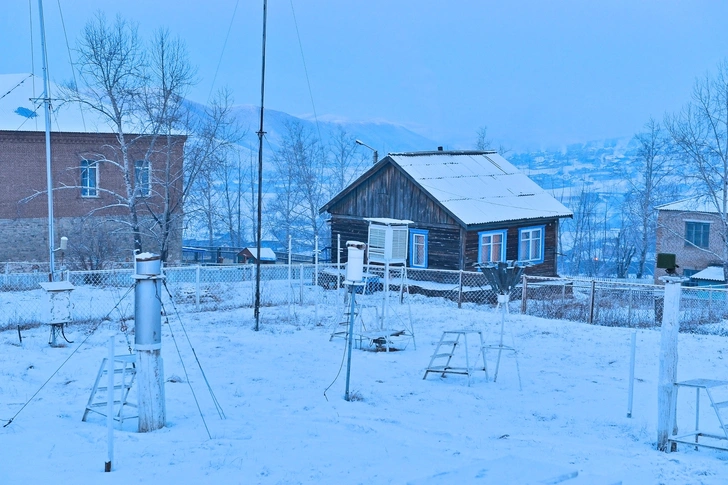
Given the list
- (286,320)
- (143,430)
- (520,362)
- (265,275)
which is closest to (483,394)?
(520,362)

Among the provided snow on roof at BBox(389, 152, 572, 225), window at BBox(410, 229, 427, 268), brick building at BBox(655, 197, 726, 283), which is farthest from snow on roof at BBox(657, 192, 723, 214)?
window at BBox(410, 229, 427, 268)

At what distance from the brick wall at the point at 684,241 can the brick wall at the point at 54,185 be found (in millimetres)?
27901

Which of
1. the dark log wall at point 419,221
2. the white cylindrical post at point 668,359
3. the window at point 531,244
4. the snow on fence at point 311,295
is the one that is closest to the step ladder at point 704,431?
the white cylindrical post at point 668,359

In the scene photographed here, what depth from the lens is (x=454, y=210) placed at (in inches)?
1115

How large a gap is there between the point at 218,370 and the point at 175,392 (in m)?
1.74

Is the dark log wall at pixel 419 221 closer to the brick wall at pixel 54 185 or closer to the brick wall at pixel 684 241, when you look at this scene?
the brick wall at pixel 54 185

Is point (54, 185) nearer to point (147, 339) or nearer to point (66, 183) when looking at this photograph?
point (66, 183)

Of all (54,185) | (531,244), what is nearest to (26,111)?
(54,185)

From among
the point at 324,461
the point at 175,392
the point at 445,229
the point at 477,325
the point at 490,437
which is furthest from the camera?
the point at 445,229

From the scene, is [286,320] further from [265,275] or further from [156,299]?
[265,275]

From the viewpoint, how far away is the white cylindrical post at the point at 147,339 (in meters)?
9.48

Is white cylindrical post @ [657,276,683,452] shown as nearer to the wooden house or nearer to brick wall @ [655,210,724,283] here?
the wooden house

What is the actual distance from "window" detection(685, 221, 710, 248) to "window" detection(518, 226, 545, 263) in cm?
1777

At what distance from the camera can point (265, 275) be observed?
3300 cm
